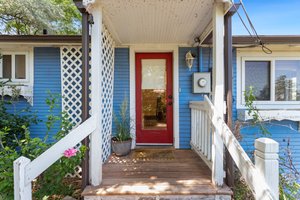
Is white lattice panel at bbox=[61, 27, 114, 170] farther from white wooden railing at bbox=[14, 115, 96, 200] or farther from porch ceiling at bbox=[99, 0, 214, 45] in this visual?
white wooden railing at bbox=[14, 115, 96, 200]

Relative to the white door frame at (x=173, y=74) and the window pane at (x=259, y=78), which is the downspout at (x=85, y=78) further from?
the window pane at (x=259, y=78)

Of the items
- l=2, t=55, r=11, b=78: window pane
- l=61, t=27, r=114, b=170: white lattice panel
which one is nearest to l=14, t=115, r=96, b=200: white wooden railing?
l=61, t=27, r=114, b=170: white lattice panel

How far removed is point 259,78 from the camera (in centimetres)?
426

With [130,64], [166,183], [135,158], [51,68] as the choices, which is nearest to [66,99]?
[51,68]

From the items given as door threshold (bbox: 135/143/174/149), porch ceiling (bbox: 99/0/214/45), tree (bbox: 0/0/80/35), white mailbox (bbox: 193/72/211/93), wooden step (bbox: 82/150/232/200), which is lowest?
wooden step (bbox: 82/150/232/200)

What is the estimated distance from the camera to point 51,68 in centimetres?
416

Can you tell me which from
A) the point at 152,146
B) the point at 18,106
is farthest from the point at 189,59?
the point at 18,106

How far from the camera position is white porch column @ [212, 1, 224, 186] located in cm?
252

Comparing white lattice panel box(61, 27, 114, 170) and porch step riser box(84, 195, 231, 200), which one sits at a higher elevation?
white lattice panel box(61, 27, 114, 170)

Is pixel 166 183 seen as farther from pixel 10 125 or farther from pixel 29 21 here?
pixel 29 21

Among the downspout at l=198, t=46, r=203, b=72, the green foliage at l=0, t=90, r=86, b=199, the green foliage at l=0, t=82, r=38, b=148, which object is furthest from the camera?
the downspout at l=198, t=46, r=203, b=72

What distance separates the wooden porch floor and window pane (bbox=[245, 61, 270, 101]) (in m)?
1.92

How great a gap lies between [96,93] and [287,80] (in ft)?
13.0

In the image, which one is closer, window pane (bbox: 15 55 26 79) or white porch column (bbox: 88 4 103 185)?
white porch column (bbox: 88 4 103 185)
